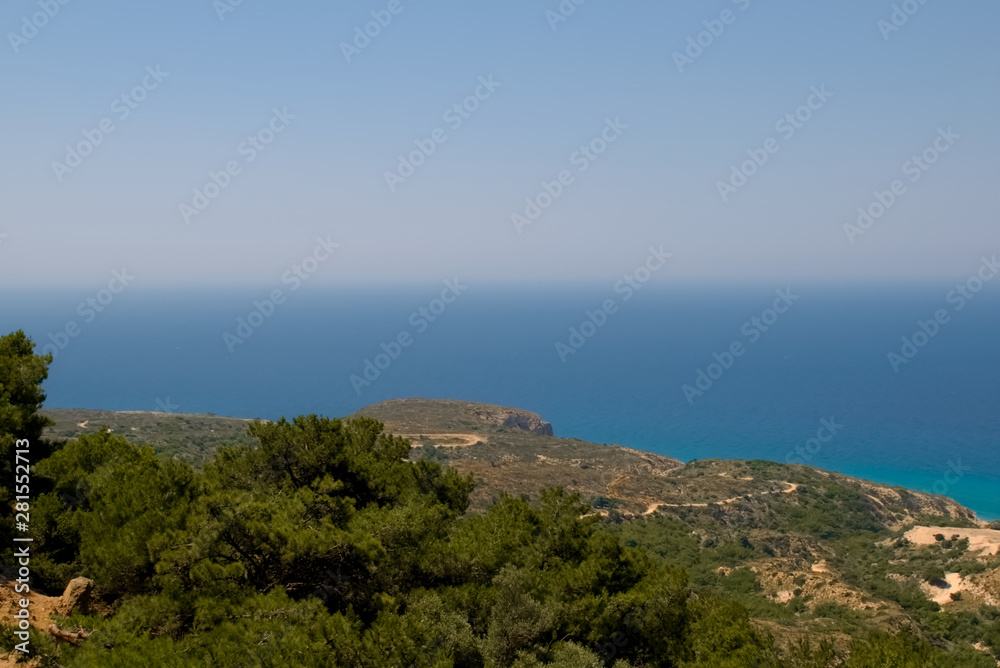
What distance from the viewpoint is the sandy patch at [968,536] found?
3331 centimetres

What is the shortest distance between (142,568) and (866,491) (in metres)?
57.8

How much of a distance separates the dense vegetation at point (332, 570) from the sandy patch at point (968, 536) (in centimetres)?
2717

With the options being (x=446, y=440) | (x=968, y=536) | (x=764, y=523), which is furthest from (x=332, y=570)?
(x=446, y=440)

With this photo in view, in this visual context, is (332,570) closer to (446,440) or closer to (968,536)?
(968,536)

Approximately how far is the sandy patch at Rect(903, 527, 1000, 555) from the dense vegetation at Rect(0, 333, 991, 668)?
89.1 ft

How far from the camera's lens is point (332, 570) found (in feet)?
41.2

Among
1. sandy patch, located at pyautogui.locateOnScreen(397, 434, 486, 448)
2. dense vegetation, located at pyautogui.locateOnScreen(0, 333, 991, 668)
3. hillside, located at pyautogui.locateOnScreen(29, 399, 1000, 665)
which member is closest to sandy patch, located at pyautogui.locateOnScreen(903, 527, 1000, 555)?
hillside, located at pyautogui.locateOnScreen(29, 399, 1000, 665)

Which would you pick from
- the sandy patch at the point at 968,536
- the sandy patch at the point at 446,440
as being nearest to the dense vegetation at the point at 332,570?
the sandy patch at the point at 968,536

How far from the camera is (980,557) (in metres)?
32.0

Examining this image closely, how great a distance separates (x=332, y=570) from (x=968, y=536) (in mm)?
40031

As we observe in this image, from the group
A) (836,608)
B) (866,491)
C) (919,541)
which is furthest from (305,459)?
(866,491)

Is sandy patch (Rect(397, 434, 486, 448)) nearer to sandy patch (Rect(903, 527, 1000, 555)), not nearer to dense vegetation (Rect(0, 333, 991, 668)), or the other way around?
sandy patch (Rect(903, 527, 1000, 555))

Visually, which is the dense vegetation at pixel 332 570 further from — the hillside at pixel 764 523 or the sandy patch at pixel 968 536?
the sandy patch at pixel 968 536

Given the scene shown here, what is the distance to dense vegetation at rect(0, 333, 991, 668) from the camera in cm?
1005
